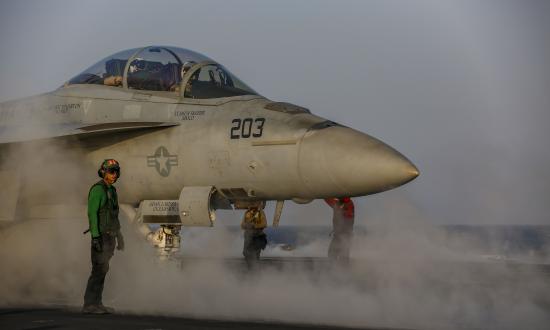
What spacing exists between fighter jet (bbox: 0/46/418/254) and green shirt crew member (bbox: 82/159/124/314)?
146 cm

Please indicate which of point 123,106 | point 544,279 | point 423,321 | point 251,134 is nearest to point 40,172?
point 123,106

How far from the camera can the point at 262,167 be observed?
1116 cm

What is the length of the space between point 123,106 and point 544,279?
8.51m

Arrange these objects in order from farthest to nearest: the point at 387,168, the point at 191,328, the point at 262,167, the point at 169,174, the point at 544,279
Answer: the point at 544,279 → the point at 169,174 → the point at 262,167 → the point at 387,168 → the point at 191,328

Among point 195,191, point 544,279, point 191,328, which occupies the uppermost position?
point 195,191

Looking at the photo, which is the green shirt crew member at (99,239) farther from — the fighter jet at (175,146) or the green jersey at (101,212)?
the fighter jet at (175,146)

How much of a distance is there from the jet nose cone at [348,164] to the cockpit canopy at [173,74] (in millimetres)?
2360

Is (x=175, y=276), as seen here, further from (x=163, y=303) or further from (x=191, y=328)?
(x=191, y=328)

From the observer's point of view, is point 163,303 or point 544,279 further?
point 544,279

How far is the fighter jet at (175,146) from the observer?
1067cm

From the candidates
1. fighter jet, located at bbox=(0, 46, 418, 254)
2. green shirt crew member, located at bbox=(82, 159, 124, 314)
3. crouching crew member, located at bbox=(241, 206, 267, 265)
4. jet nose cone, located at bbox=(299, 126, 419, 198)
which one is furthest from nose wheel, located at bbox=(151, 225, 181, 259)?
crouching crew member, located at bbox=(241, 206, 267, 265)

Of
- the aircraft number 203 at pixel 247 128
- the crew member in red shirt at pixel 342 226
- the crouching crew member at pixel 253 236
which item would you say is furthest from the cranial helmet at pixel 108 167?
the crew member in red shirt at pixel 342 226

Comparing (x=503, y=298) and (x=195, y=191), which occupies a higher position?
(x=195, y=191)

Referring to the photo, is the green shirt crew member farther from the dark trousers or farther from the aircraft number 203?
the aircraft number 203
